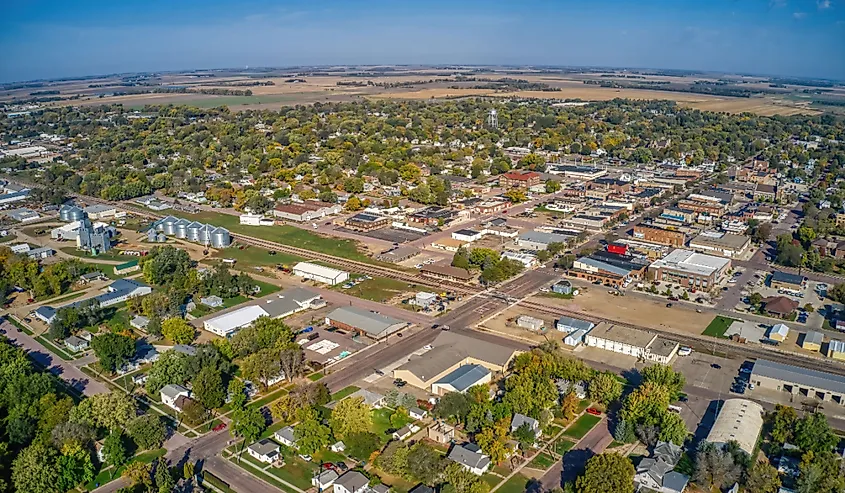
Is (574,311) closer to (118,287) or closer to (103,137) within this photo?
(118,287)

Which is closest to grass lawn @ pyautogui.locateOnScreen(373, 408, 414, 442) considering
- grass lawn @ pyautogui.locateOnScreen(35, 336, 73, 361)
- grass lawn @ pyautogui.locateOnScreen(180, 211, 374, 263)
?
grass lawn @ pyautogui.locateOnScreen(35, 336, 73, 361)

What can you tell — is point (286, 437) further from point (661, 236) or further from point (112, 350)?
point (661, 236)

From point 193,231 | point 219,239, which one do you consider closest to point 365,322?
point 219,239

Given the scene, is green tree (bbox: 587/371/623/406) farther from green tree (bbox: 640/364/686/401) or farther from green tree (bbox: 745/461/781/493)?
green tree (bbox: 745/461/781/493)

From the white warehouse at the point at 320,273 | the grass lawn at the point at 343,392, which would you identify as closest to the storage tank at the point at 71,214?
the white warehouse at the point at 320,273

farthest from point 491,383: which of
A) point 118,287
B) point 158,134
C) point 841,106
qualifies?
point 841,106

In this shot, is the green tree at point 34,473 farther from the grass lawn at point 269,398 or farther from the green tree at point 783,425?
the green tree at point 783,425
